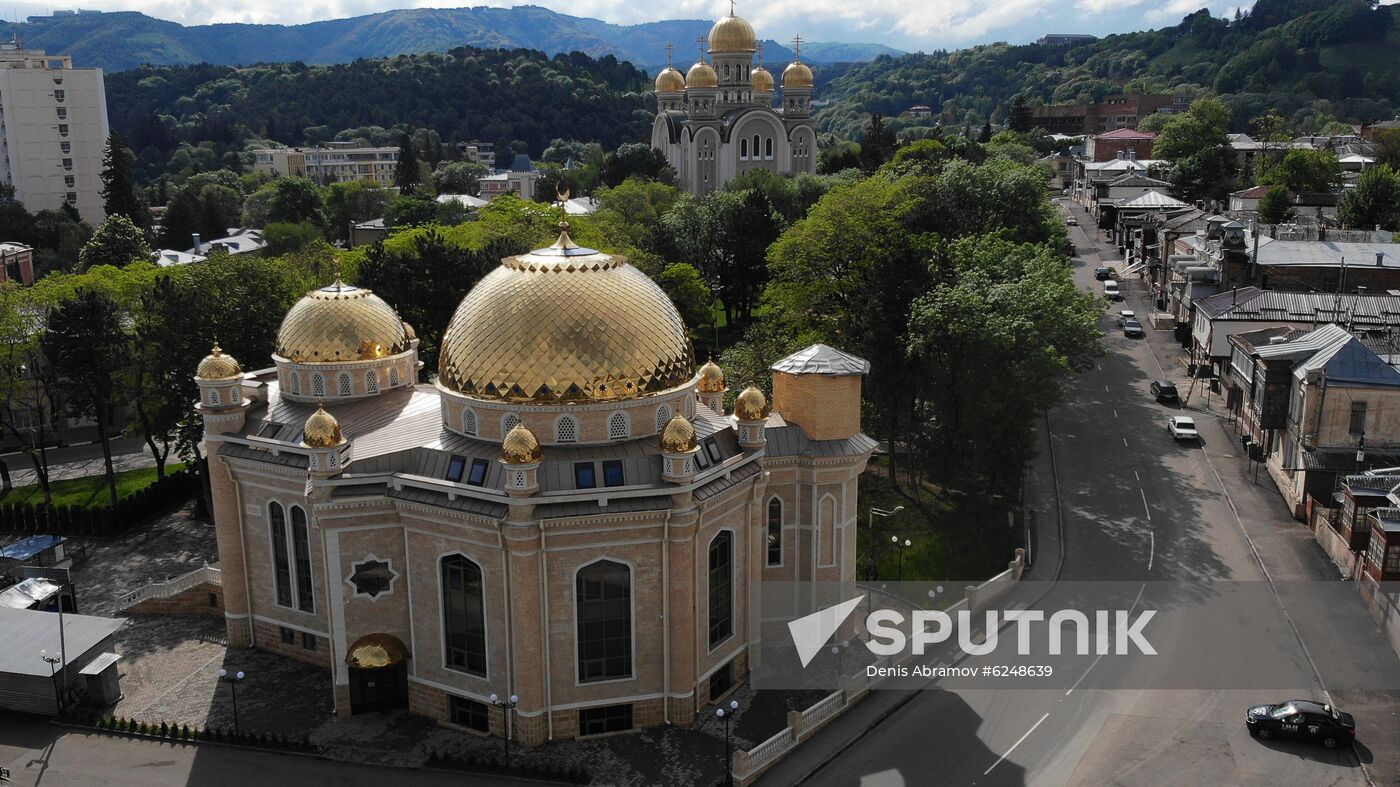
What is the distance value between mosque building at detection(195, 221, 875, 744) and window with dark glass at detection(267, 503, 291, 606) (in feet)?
0.69

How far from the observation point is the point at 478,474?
2758cm

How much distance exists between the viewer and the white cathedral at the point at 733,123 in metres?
97.9

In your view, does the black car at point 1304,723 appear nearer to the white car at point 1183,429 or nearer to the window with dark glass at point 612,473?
the window with dark glass at point 612,473

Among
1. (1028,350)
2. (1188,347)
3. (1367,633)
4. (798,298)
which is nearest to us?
(1367,633)

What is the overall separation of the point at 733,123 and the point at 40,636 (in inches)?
2983

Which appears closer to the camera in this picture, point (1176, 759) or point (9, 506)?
point (1176, 759)

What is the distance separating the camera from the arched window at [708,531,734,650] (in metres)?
30.0

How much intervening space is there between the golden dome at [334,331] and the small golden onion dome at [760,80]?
73.8 meters

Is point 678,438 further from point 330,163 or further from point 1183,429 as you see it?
point 330,163

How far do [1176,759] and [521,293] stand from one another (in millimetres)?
20937

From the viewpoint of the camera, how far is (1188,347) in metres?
67.7

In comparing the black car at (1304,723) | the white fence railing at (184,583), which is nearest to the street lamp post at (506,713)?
the white fence railing at (184,583)

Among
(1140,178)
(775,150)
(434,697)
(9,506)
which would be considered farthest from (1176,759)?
(1140,178)

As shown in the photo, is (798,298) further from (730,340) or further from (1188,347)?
(1188,347)
